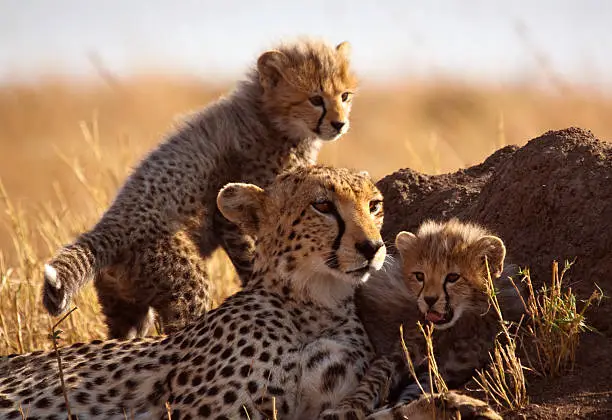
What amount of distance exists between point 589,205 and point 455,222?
43 centimetres

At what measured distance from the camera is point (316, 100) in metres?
4.50

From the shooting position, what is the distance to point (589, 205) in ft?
10.6

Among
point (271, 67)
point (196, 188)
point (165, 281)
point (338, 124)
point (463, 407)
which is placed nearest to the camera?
point (463, 407)

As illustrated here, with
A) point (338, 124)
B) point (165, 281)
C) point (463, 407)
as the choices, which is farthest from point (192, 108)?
point (463, 407)

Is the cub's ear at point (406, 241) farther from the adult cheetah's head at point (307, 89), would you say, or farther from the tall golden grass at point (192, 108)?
the tall golden grass at point (192, 108)

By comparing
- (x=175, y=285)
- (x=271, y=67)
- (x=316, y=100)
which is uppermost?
(x=271, y=67)

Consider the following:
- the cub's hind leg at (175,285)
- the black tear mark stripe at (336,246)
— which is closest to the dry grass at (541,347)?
the black tear mark stripe at (336,246)

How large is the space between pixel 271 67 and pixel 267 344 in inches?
76.8

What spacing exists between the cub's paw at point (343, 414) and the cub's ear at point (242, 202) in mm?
768

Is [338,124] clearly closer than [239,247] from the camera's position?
No

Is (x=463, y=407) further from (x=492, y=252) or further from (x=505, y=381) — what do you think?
(x=492, y=252)

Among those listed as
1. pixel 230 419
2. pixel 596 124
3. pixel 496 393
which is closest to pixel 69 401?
pixel 230 419

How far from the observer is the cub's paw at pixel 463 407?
A: 8.52 ft

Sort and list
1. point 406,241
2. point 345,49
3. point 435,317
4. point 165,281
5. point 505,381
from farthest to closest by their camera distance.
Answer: point 345,49
point 165,281
point 406,241
point 435,317
point 505,381
